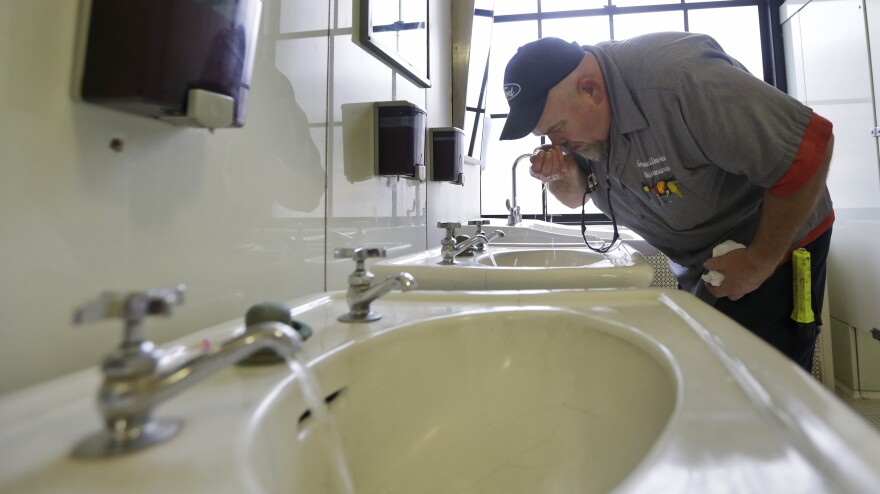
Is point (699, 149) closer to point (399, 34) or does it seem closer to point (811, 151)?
point (811, 151)

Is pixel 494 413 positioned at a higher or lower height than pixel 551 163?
lower

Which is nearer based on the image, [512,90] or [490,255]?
[512,90]

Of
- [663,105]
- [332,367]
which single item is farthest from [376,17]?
[332,367]

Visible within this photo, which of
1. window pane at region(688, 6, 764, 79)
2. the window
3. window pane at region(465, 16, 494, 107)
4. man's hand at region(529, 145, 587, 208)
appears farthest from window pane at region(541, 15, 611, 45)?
man's hand at region(529, 145, 587, 208)

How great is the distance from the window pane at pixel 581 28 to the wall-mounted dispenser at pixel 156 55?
3478 mm

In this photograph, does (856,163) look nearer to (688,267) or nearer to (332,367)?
(688,267)

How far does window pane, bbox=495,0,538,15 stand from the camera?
3.49 m

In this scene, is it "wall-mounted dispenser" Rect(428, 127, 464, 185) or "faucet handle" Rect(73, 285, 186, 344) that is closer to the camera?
"faucet handle" Rect(73, 285, 186, 344)

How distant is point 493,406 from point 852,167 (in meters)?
2.55

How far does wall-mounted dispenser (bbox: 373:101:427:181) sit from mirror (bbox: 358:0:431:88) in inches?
6.0

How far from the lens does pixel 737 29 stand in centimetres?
324

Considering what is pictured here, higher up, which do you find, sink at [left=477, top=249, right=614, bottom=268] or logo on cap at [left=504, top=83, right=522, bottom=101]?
logo on cap at [left=504, top=83, right=522, bottom=101]

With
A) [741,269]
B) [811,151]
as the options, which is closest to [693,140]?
[811,151]

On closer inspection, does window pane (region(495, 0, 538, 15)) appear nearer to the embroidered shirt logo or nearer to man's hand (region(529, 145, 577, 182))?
man's hand (region(529, 145, 577, 182))
